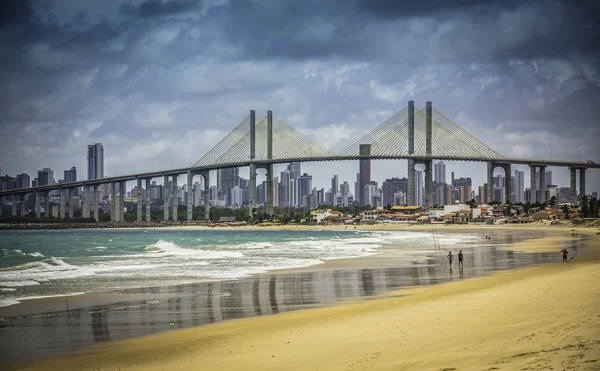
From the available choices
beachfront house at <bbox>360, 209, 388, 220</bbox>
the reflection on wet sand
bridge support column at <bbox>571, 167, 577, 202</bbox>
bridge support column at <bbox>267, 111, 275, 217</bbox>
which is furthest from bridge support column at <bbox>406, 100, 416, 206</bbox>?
the reflection on wet sand

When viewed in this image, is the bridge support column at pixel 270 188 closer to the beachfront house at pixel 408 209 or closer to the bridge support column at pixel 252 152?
the bridge support column at pixel 252 152

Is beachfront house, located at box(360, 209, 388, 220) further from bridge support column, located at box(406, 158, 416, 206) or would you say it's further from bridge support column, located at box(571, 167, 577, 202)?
bridge support column, located at box(571, 167, 577, 202)

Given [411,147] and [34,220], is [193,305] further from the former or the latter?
[34,220]

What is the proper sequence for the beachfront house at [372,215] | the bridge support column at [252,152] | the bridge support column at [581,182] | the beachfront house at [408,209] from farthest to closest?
1. the beachfront house at [372,215]
2. the beachfront house at [408,209]
3. the bridge support column at [252,152]
4. the bridge support column at [581,182]

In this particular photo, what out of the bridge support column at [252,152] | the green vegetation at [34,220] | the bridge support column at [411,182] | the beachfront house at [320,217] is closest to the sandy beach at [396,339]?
the bridge support column at [411,182]

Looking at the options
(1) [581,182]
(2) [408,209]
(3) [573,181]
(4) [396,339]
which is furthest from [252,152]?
(4) [396,339]
